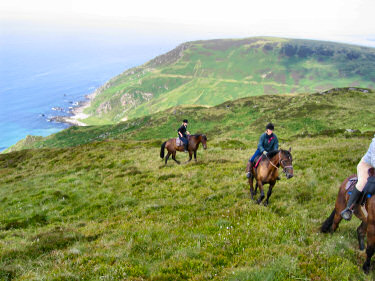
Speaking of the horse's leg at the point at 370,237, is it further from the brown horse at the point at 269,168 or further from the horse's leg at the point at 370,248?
the brown horse at the point at 269,168

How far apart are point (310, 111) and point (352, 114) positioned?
8.82 meters

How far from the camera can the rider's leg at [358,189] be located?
6.80m

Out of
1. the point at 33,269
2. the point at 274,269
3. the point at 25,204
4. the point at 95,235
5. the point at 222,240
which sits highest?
the point at 274,269

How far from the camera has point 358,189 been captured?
22.4ft

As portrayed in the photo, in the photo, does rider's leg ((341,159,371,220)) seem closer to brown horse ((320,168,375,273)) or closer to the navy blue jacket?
brown horse ((320,168,375,273))

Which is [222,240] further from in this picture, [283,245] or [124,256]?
[124,256]

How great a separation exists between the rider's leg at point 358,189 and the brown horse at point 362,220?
0.17 meters

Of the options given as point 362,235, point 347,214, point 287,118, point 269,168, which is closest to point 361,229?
point 362,235

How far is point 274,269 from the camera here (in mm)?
5777

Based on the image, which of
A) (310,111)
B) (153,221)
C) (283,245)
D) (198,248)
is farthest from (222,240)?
(310,111)

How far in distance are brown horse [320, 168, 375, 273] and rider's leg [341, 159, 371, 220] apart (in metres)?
0.17

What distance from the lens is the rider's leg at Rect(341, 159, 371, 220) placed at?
22.3 ft

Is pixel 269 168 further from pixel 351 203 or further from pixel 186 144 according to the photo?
pixel 186 144

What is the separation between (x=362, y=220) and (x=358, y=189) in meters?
1.12
